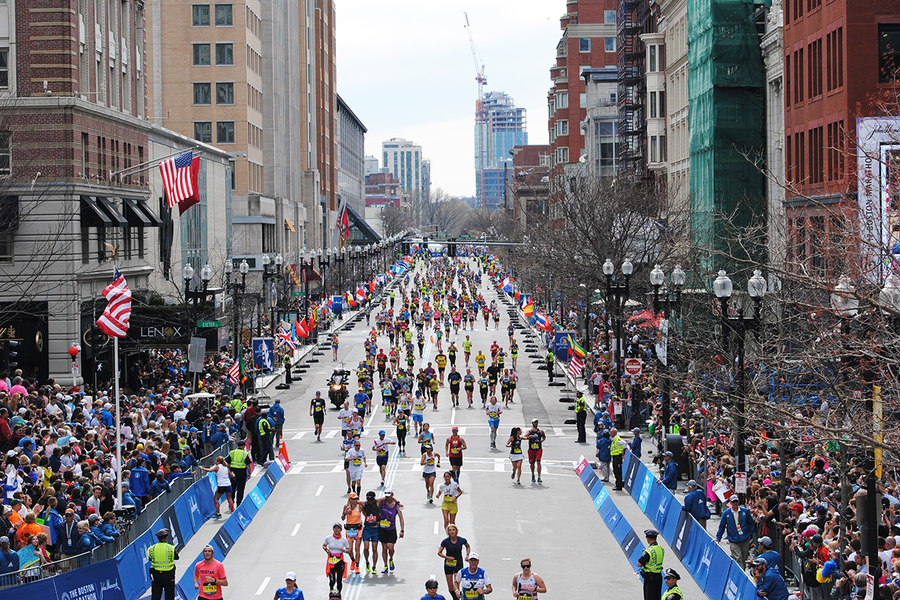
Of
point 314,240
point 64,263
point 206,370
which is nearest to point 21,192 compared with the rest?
point 64,263

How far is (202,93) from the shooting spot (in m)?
85.1

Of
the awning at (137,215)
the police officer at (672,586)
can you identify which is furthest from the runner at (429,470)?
the awning at (137,215)

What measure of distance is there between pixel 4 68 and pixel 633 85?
5472 centimetres

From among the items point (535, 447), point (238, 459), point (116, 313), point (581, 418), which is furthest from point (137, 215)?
point (535, 447)

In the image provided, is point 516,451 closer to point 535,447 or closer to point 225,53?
point 535,447

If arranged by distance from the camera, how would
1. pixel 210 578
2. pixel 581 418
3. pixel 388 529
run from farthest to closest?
pixel 581 418, pixel 388 529, pixel 210 578

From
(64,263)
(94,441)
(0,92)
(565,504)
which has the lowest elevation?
(565,504)

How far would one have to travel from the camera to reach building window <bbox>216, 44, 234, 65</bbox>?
84.5 m

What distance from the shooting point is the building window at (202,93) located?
84.9 metres

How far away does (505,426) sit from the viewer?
4016 centimetres

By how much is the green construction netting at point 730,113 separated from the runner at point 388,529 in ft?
117

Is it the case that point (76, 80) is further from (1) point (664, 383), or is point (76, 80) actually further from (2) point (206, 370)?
(1) point (664, 383)

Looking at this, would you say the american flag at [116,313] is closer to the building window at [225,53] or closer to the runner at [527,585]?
the runner at [527,585]

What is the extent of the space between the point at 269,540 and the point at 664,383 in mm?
12195
